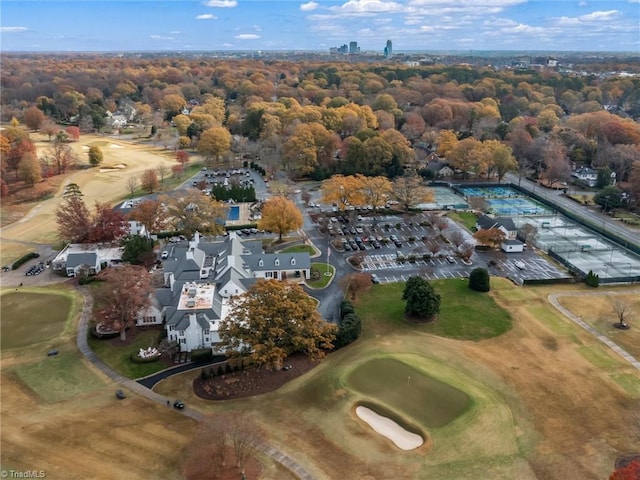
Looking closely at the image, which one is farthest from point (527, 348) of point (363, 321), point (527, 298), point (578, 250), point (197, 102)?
point (197, 102)

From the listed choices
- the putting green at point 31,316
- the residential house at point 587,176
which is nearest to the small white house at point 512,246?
the residential house at point 587,176

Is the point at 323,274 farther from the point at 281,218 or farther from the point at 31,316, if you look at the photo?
the point at 31,316

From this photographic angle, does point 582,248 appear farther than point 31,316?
Yes

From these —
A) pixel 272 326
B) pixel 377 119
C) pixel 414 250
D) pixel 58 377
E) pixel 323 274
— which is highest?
pixel 377 119

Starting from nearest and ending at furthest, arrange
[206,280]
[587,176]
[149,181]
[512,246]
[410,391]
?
1. [410,391]
2. [206,280]
3. [512,246]
4. [149,181]
5. [587,176]

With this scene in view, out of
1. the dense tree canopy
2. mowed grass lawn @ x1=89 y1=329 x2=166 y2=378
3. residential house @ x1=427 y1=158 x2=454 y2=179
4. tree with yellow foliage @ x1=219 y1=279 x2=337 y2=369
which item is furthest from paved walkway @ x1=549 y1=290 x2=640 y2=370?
residential house @ x1=427 y1=158 x2=454 y2=179

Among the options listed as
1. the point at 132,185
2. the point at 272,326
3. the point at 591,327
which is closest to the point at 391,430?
the point at 272,326
